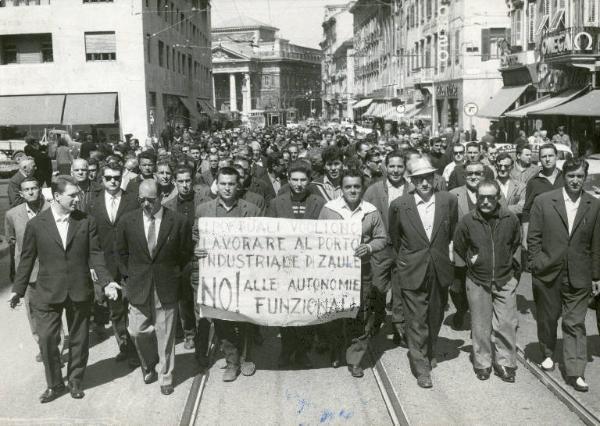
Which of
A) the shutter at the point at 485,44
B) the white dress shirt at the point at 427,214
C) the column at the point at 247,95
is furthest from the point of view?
the column at the point at 247,95

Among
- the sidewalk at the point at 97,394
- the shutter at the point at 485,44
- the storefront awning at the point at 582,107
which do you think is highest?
the shutter at the point at 485,44

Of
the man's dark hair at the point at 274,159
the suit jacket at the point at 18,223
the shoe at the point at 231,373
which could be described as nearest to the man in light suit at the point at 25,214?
the suit jacket at the point at 18,223

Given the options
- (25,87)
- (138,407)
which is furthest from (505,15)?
(138,407)

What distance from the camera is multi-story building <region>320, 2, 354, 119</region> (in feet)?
339

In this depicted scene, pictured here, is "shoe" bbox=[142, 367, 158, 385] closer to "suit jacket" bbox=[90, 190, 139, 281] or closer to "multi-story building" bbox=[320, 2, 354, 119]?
"suit jacket" bbox=[90, 190, 139, 281]

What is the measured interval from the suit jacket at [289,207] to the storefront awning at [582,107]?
17348mm

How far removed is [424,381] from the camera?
22.2 feet

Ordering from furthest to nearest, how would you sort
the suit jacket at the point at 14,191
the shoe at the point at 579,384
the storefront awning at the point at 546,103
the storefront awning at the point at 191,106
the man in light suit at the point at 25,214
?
the storefront awning at the point at 191,106 < the storefront awning at the point at 546,103 < the suit jacket at the point at 14,191 < the man in light suit at the point at 25,214 < the shoe at the point at 579,384

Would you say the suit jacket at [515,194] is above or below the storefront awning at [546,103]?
below

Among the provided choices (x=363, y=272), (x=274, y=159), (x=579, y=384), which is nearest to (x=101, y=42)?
(x=274, y=159)

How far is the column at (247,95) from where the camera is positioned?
13762 cm

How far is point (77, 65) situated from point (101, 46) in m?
1.49

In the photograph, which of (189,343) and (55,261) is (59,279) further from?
(189,343)

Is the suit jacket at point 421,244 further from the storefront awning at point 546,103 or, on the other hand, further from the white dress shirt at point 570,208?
the storefront awning at point 546,103
